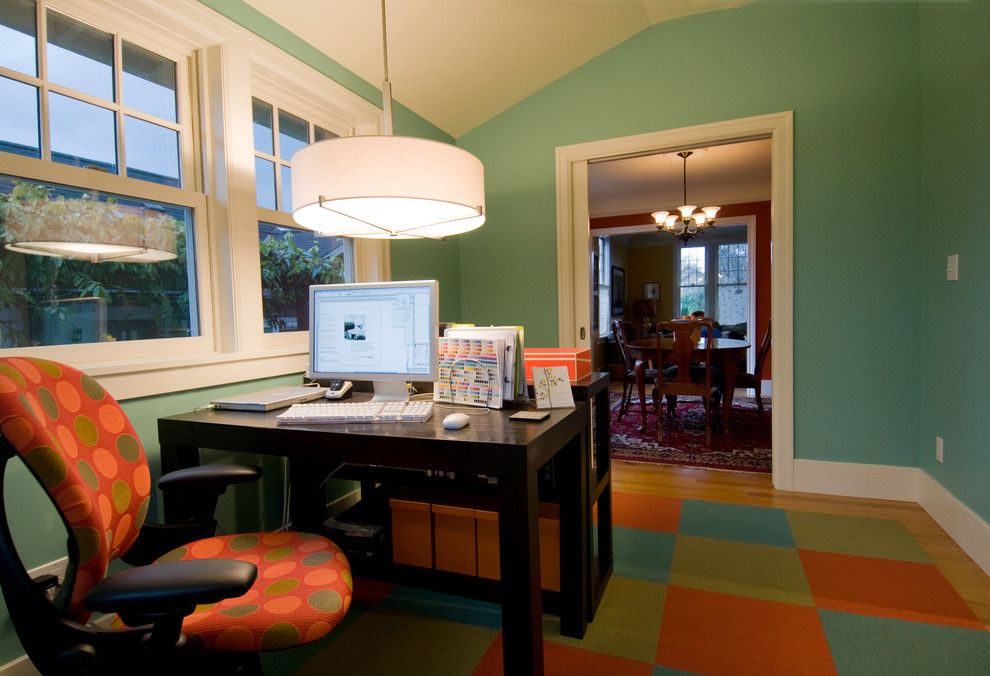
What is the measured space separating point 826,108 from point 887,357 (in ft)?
4.42

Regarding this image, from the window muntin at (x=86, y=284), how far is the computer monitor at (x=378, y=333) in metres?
0.59

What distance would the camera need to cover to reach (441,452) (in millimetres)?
1354

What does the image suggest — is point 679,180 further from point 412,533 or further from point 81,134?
point 81,134

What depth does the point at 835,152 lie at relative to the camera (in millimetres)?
2873

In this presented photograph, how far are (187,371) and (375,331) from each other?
2.31 ft

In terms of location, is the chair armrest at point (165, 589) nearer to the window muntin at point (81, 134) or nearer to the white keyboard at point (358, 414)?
the white keyboard at point (358, 414)

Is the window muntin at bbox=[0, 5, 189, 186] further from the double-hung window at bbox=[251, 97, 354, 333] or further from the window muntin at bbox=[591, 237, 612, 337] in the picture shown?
the window muntin at bbox=[591, 237, 612, 337]

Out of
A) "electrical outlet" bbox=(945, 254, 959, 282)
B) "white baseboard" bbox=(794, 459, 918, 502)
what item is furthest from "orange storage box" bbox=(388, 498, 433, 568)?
"electrical outlet" bbox=(945, 254, 959, 282)

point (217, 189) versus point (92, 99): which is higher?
point (92, 99)

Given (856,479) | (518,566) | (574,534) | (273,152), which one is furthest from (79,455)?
(856,479)

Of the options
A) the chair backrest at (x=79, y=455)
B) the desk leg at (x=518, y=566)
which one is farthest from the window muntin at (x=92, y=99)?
the desk leg at (x=518, y=566)

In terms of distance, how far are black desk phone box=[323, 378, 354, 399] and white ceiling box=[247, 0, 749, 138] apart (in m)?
1.60

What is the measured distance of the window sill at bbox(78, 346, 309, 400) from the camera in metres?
1.71

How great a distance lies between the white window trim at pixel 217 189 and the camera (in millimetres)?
1893
